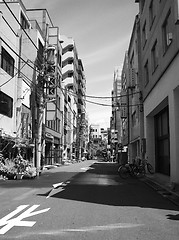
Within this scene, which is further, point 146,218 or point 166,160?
point 166,160

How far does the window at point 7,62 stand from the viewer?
23.2m

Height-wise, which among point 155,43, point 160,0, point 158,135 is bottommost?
point 158,135

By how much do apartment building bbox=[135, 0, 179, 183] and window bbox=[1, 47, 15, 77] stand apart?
35.6 ft

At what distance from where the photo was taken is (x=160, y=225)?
654cm

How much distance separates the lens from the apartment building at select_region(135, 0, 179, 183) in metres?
13.4

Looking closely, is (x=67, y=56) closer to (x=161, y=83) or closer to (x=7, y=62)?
(x=7, y=62)

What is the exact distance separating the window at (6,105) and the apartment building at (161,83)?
10836mm

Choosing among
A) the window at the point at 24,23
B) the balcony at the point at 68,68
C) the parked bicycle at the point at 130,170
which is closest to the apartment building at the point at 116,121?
the balcony at the point at 68,68

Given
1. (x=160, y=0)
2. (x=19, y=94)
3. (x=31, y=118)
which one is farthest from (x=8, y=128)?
(x=160, y=0)

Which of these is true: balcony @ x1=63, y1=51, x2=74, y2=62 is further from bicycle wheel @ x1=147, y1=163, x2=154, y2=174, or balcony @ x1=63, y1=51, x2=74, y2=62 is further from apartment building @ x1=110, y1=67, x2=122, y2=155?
bicycle wheel @ x1=147, y1=163, x2=154, y2=174

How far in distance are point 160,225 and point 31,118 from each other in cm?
2526

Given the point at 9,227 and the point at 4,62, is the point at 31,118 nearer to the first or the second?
the point at 4,62

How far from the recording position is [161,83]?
651 inches

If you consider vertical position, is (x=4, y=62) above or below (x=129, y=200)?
above
